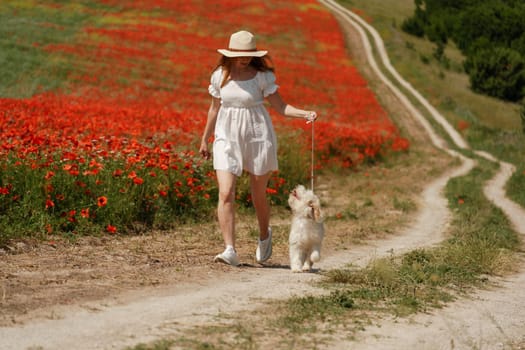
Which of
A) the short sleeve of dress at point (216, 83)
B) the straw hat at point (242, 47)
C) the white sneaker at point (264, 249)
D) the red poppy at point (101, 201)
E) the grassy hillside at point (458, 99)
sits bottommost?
the grassy hillside at point (458, 99)

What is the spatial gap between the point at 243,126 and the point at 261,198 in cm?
83

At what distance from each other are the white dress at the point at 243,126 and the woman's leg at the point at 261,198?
0.11 metres

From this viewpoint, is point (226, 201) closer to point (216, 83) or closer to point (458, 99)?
point (216, 83)

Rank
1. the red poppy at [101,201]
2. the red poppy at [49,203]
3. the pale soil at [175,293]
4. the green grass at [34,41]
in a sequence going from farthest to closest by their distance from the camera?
the green grass at [34,41]
the red poppy at [101,201]
the red poppy at [49,203]
the pale soil at [175,293]

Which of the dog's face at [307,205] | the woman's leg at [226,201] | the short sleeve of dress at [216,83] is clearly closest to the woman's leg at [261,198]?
the woman's leg at [226,201]

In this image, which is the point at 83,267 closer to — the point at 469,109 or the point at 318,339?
the point at 318,339

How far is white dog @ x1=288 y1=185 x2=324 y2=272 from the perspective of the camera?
6953mm

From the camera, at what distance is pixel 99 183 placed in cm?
965

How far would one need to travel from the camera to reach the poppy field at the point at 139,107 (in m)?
9.40

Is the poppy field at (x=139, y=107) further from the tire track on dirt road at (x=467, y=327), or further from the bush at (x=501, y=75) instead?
the bush at (x=501, y=75)

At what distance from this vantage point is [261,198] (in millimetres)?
7660

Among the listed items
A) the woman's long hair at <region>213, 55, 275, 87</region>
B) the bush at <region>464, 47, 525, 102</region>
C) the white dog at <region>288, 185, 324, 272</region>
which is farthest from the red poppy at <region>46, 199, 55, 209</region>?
the bush at <region>464, 47, 525, 102</region>

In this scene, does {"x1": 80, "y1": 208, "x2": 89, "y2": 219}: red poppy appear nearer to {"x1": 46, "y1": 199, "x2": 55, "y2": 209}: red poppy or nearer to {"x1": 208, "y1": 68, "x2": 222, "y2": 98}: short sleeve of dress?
{"x1": 46, "y1": 199, "x2": 55, "y2": 209}: red poppy

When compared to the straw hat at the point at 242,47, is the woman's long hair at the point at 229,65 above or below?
below
